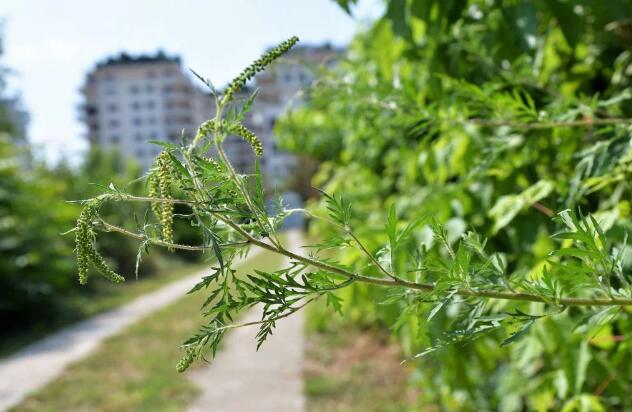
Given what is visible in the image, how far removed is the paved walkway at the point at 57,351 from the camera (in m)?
6.27

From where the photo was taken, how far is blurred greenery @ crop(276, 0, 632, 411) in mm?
1468

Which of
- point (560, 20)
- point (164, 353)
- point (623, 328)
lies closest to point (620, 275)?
point (623, 328)

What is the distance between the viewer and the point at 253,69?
29.0 inches

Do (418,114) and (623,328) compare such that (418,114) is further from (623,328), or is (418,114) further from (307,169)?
(307,169)

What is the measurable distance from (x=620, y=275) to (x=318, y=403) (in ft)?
15.4

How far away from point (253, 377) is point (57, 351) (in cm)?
304

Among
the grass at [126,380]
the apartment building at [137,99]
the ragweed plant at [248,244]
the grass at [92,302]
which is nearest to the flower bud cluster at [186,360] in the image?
the ragweed plant at [248,244]

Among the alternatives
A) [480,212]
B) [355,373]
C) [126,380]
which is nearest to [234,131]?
[480,212]

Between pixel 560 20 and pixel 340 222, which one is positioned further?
pixel 560 20

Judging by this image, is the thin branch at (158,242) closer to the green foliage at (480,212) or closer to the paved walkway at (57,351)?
the green foliage at (480,212)

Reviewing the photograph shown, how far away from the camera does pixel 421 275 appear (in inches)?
34.7

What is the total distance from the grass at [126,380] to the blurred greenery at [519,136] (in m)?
3.77

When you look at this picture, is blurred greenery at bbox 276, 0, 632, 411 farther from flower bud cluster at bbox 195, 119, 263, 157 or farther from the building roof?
the building roof

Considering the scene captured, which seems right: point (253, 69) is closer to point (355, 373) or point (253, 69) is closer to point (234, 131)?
point (234, 131)
